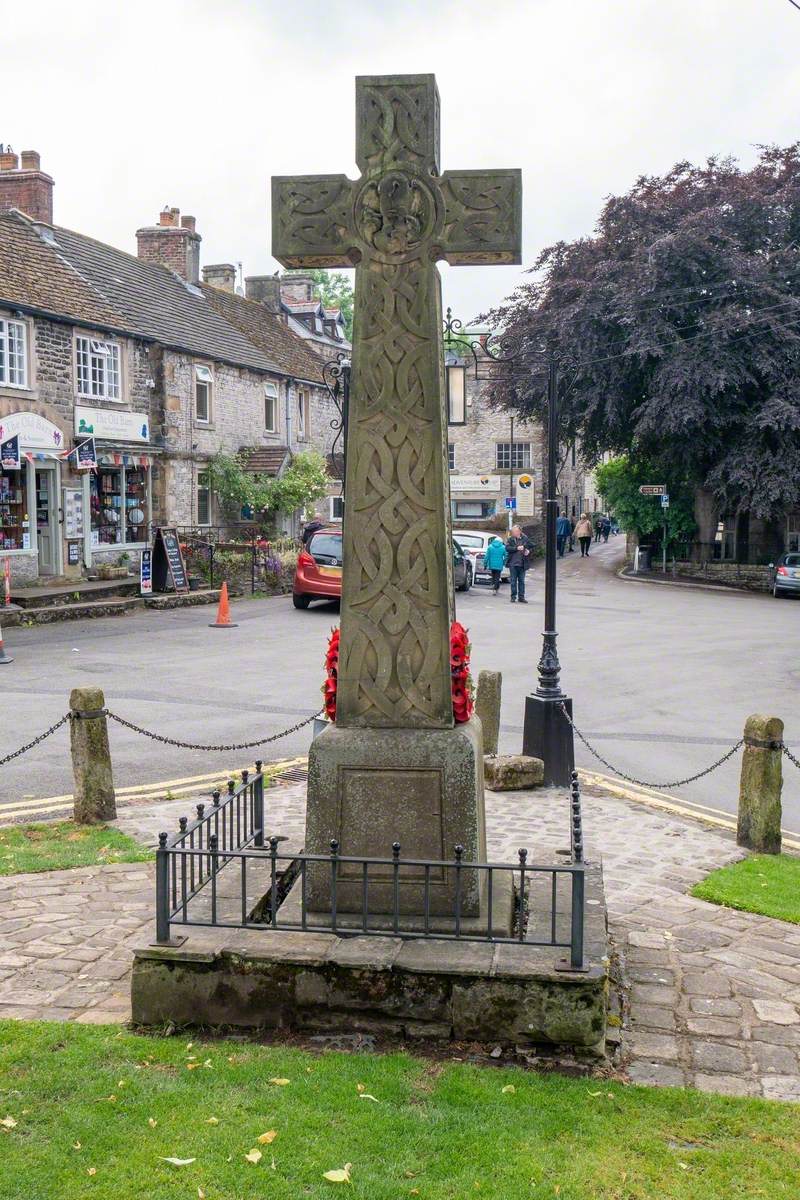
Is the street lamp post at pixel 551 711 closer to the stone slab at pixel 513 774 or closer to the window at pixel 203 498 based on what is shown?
the stone slab at pixel 513 774

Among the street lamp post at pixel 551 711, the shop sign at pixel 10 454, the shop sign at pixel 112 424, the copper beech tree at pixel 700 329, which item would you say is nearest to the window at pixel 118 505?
the shop sign at pixel 112 424

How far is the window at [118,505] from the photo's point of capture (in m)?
28.2

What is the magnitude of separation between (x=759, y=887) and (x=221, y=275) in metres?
41.1

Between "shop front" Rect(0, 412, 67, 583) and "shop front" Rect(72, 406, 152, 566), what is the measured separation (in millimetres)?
559

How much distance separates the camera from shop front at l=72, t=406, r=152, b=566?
88.8 feet

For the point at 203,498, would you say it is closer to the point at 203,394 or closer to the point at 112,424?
the point at 203,394

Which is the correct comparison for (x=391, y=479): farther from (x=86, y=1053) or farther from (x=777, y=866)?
(x=777, y=866)

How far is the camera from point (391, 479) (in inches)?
218

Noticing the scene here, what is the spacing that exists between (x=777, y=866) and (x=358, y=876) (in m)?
4.07

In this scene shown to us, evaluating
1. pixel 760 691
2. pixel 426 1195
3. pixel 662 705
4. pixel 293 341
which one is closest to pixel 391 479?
pixel 426 1195

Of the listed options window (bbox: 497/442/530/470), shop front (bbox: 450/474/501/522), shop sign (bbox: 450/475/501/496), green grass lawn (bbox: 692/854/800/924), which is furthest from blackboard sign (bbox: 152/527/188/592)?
window (bbox: 497/442/530/470)

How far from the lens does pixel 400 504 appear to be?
18.1 ft

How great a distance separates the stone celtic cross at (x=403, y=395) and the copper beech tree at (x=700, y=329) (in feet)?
92.6

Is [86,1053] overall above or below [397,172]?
below
